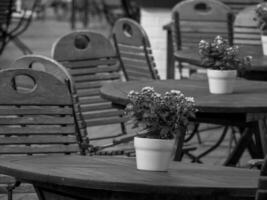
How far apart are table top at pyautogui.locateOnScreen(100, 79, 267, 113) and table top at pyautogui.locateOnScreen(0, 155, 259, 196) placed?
1.10 m

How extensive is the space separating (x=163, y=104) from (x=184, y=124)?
0.11 metres

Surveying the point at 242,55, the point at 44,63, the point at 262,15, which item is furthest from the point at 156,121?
the point at 242,55

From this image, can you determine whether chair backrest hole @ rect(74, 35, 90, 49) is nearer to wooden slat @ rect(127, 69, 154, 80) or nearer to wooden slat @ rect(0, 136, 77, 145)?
wooden slat @ rect(127, 69, 154, 80)

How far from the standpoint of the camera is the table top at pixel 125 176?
3.51 m

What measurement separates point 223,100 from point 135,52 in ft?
7.65

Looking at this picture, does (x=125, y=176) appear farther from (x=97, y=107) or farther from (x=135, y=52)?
(x=135, y=52)

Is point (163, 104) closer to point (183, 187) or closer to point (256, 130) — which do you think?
point (183, 187)

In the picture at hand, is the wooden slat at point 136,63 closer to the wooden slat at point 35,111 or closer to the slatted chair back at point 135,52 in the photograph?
the slatted chair back at point 135,52

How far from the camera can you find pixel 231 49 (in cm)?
546

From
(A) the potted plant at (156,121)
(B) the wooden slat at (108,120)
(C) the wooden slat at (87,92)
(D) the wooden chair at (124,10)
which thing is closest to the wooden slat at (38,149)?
(A) the potted plant at (156,121)

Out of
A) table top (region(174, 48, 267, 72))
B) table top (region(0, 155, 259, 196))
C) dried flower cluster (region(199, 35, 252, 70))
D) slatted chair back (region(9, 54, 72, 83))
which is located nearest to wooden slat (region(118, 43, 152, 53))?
table top (region(174, 48, 267, 72))

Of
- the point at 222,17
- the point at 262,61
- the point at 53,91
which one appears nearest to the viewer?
the point at 53,91

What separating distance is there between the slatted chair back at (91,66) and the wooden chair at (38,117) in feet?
5.43

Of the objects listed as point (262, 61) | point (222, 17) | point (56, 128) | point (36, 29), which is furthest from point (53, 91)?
point (36, 29)
